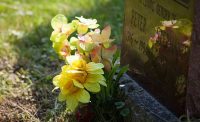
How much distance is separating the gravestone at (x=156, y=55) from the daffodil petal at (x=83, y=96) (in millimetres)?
403

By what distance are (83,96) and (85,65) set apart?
0.15 m

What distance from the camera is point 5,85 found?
11.3 ft

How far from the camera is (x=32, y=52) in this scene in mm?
4191

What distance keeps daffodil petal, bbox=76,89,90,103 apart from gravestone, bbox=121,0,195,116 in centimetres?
40

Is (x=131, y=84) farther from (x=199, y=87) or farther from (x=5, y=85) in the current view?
(x=5, y=85)

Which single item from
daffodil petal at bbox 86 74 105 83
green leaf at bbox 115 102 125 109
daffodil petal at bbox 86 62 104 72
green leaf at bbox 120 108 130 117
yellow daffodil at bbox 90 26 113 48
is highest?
yellow daffodil at bbox 90 26 113 48

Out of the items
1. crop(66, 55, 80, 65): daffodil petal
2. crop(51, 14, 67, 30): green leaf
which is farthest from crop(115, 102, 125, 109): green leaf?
crop(51, 14, 67, 30): green leaf

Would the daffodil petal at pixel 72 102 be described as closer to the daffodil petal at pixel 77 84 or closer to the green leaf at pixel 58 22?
the daffodil petal at pixel 77 84

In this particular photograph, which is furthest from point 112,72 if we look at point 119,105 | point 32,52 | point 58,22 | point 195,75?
point 32,52

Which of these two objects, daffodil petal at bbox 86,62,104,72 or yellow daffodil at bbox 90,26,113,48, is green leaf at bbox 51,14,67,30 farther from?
daffodil petal at bbox 86,62,104,72

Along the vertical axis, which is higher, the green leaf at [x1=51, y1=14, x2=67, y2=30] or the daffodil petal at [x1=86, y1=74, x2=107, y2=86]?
the green leaf at [x1=51, y1=14, x2=67, y2=30]

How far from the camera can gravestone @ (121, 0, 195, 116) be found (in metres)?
2.58

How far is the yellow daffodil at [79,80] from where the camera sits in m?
2.64

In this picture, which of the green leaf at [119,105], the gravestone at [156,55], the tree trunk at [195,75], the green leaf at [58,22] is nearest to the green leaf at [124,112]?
the green leaf at [119,105]
